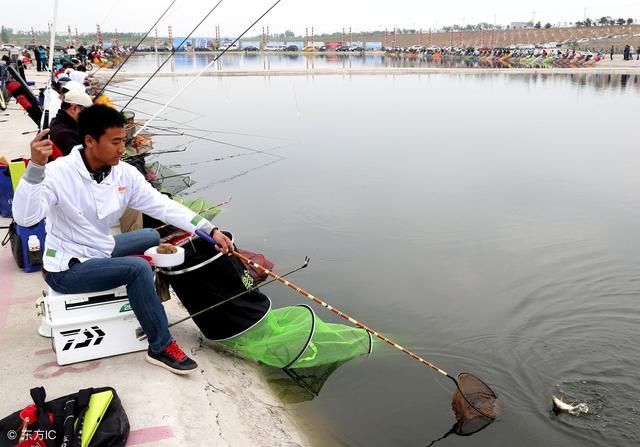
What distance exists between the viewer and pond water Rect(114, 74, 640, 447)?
484 cm

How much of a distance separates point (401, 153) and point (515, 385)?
988cm

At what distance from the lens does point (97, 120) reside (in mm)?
3475

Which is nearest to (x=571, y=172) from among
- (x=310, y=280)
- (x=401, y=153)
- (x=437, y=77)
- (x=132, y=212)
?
(x=401, y=153)

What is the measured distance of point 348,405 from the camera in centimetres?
488

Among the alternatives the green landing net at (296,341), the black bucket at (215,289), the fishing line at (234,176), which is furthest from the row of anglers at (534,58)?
the black bucket at (215,289)

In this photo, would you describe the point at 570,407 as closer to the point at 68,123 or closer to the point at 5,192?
the point at 68,123

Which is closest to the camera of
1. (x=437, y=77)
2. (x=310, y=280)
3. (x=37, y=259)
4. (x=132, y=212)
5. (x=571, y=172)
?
(x=37, y=259)

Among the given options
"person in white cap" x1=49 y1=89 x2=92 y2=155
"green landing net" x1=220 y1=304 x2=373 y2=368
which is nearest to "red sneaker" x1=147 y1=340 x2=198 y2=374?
"green landing net" x1=220 y1=304 x2=373 y2=368

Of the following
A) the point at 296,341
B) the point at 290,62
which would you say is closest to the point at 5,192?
the point at 296,341

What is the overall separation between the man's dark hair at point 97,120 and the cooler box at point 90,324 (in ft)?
3.48

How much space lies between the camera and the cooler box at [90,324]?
378cm

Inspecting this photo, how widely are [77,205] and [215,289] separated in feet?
4.02

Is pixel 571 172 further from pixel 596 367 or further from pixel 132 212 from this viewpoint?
pixel 132 212

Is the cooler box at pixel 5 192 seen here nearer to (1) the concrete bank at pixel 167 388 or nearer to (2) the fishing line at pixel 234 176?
(1) the concrete bank at pixel 167 388
